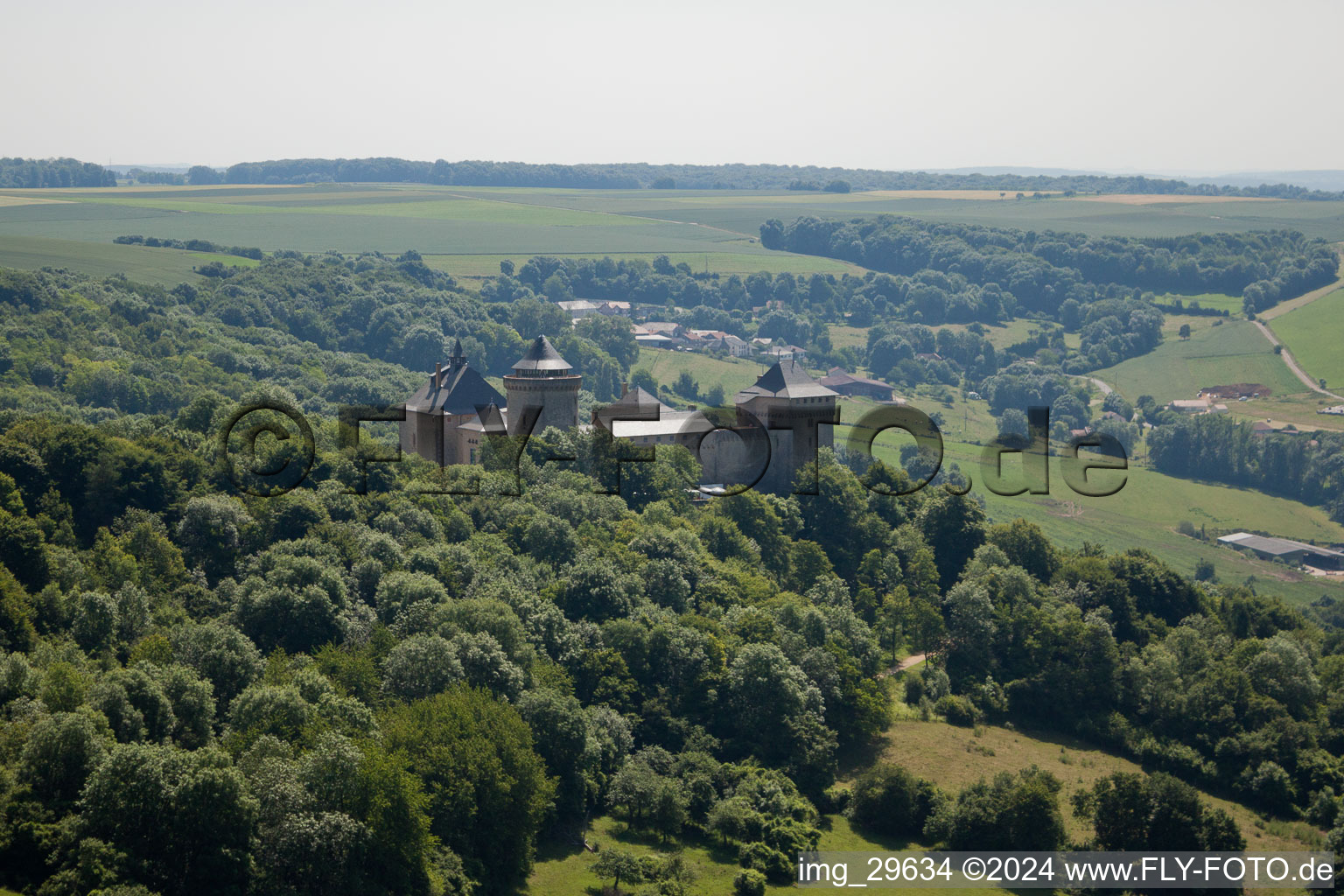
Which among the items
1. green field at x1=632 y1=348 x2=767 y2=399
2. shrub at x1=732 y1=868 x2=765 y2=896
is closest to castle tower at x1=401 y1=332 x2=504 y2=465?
shrub at x1=732 y1=868 x2=765 y2=896

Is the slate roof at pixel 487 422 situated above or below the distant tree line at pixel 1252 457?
above

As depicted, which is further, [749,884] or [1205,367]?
[1205,367]

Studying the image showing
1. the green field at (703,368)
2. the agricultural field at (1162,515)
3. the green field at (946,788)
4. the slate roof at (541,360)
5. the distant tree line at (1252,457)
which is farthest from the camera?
the green field at (703,368)

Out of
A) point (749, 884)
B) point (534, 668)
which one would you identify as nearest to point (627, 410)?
point (534, 668)

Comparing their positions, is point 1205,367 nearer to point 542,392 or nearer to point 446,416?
point 542,392

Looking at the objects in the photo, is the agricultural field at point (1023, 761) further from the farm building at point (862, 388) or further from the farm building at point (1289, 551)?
the farm building at point (862, 388)

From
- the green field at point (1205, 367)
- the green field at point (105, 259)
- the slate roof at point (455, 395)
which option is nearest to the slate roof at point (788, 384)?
the slate roof at point (455, 395)

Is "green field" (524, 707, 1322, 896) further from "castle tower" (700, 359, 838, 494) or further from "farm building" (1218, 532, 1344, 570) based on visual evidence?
"farm building" (1218, 532, 1344, 570)
